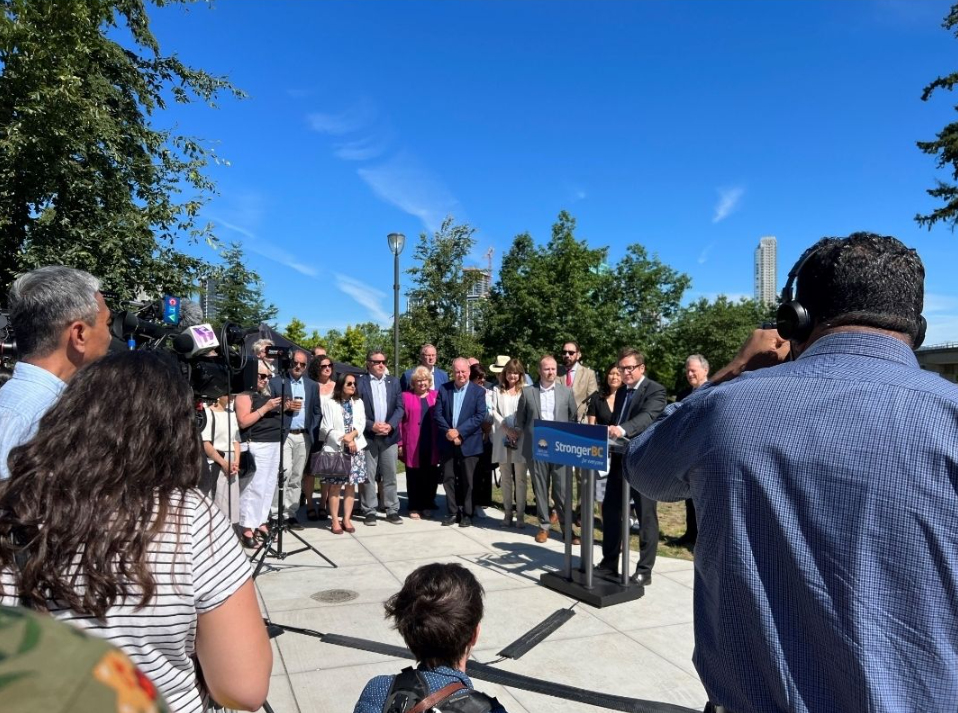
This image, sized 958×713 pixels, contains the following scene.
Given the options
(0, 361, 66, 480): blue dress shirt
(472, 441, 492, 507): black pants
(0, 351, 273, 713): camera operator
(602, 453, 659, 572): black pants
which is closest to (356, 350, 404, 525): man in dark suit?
(472, 441, 492, 507): black pants

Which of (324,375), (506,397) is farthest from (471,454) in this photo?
(324,375)

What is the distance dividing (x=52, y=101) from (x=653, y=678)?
38.8ft

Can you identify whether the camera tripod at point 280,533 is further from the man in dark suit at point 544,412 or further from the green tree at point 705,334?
the green tree at point 705,334

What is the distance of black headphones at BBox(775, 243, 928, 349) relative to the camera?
5.05 feet

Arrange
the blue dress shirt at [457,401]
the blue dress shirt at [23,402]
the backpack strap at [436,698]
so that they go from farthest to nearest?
1. the blue dress shirt at [457,401]
2. the blue dress shirt at [23,402]
3. the backpack strap at [436,698]

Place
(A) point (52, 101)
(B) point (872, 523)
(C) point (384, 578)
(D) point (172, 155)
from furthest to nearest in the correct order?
(D) point (172, 155), (A) point (52, 101), (C) point (384, 578), (B) point (872, 523)

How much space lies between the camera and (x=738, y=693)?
4.65 ft

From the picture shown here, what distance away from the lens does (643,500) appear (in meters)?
6.10

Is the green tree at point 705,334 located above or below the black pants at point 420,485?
above

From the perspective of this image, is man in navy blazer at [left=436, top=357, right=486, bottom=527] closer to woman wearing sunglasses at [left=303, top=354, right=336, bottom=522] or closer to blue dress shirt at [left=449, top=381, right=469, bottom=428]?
blue dress shirt at [left=449, top=381, right=469, bottom=428]

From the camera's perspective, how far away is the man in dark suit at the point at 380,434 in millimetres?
8320

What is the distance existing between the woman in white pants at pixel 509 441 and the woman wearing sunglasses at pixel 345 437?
168 cm

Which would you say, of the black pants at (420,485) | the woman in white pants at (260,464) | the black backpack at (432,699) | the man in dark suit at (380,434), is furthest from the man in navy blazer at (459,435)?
the black backpack at (432,699)

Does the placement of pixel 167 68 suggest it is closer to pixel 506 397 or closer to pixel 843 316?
pixel 506 397
